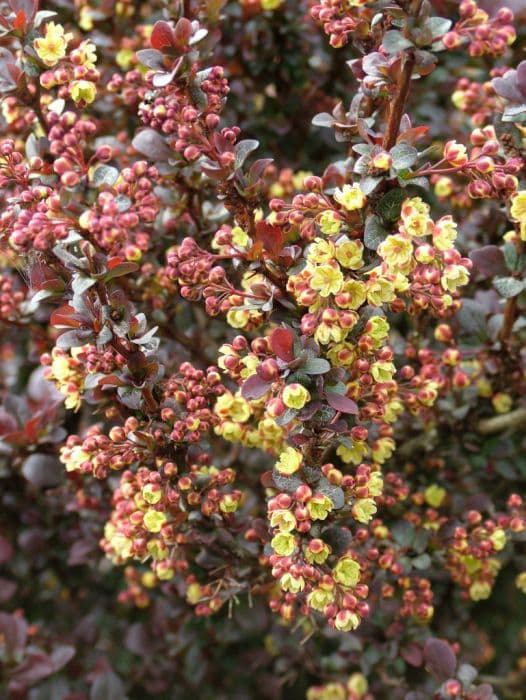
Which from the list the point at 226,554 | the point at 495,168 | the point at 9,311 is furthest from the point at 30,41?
the point at 226,554

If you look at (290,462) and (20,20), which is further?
(20,20)

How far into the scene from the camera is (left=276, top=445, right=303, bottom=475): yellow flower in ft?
3.21

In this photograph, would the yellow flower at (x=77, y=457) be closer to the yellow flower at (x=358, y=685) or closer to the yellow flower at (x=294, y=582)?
the yellow flower at (x=294, y=582)

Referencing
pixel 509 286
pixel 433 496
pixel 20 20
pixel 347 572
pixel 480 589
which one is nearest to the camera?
pixel 347 572

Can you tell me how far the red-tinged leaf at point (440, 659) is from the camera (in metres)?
1.26

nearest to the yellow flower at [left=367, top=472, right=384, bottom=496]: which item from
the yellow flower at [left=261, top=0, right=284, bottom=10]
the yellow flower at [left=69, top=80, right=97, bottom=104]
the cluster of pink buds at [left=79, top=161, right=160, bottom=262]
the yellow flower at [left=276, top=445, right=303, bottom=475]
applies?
the yellow flower at [left=276, top=445, right=303, bottom=475]

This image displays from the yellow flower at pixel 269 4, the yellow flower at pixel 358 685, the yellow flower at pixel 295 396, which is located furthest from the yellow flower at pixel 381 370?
the yellow flower at pixel 269 4

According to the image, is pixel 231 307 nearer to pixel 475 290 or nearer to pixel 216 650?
pixel 475 290

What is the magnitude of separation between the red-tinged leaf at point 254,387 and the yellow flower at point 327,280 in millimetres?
→ 132

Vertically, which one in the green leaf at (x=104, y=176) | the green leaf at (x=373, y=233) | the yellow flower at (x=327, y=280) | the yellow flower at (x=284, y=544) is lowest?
the yellow flower at (x=284, y=544)

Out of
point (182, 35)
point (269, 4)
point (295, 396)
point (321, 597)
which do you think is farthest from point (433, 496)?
point (269, 4)

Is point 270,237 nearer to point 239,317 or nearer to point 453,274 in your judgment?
point 239,317

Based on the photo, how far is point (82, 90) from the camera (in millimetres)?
1049

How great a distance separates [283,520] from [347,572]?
4.9 inches
